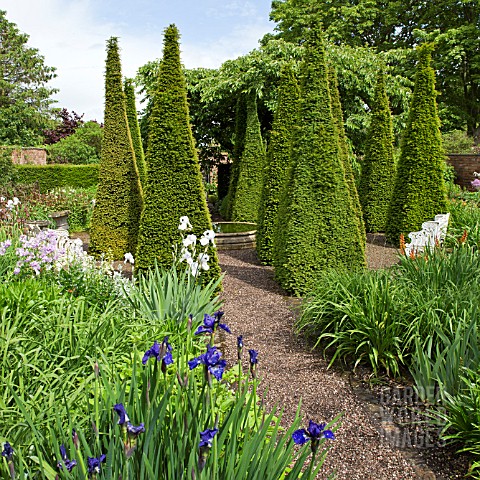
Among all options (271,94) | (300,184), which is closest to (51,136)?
(271,94)

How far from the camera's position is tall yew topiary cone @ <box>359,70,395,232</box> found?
42.0 ft

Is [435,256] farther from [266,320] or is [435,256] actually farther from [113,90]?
[113,90]

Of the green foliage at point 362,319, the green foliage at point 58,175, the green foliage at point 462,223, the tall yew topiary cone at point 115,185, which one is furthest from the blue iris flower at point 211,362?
the green foliage at point 58,175

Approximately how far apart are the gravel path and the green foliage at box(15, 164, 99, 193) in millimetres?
14173

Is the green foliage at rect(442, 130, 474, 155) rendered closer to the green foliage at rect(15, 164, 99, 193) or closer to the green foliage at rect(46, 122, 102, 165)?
the green foliage at rect(15, 164, 99, 193)

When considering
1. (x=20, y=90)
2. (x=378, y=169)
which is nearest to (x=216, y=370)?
(x=378, y=169)

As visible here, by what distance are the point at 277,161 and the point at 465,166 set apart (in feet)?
44.1

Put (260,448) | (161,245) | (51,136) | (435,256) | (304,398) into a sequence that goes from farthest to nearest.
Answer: (51,136) < (161,245) < (435,256) < (304,398) < (260,448)

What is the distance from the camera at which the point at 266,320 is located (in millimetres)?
5543

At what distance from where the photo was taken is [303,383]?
3.95 meters

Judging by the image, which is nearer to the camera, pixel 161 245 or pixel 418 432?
pixel 418 432

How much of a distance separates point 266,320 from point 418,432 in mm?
2558

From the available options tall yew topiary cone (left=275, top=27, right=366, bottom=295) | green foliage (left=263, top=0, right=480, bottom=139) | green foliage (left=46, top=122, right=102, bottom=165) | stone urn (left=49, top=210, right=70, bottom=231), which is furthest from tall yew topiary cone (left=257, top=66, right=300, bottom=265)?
green foliage (left=46, top=122, right=102, bottom=165)

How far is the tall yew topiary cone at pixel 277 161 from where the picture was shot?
347 inches
